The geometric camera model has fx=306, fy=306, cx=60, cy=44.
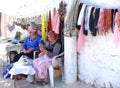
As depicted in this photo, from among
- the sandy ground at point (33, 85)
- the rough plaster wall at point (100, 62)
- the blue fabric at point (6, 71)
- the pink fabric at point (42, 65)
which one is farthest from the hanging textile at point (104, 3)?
the blue fabric at point (6, 71)

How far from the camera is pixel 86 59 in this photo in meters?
6.38

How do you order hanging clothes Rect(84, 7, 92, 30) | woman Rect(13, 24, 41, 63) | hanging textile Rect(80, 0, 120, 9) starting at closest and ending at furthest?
hanging textile Rect(80, 0, 120, 9) < hanging clothes Rect(84, 7, 92, 30) < woman Rect(13, 24, 41, 63)

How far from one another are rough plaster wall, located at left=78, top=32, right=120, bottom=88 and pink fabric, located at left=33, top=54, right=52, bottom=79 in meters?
0.71

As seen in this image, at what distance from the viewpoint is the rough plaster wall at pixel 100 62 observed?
18.8 ft

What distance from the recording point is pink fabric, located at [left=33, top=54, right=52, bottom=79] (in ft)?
20.9

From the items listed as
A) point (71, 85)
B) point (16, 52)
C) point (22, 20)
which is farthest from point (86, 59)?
point (22, 20)

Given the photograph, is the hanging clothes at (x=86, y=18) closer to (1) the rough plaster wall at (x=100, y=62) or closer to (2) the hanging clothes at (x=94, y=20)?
(2) the hanging clothes at (x=94, y=20)

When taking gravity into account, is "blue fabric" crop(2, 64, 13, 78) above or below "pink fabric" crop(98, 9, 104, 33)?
below

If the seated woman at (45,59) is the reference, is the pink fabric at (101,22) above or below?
above

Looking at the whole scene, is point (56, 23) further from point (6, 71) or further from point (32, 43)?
point (6, 71)

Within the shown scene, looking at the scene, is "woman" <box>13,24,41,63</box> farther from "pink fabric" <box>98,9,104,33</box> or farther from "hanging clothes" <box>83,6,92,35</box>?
"pink fabric" <box>98,9,104,33</box>

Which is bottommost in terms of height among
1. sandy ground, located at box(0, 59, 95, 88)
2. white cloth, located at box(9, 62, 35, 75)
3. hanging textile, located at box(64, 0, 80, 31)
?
sandy ground, located at box(0, 59, 95, 88)

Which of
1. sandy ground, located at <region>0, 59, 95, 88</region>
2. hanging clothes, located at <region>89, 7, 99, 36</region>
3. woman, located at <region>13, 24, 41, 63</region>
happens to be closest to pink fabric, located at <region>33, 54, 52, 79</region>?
sandy ground, located at <region>0, 59, 95, 88</region>

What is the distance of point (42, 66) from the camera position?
250 inches
